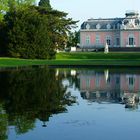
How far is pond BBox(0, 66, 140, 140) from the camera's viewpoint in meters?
10.0

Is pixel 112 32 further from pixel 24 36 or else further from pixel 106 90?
pixel 106 90

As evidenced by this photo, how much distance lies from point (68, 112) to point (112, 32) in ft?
297

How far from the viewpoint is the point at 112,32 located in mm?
102875

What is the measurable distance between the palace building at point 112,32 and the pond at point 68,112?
266ft

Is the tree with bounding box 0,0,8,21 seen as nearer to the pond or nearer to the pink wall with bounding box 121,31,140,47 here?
the pond

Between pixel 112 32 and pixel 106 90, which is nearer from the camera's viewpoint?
pixel 106 90

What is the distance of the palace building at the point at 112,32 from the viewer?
101 m

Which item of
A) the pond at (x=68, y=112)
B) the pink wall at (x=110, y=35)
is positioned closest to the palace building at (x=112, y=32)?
the pink wall at (x=110, y=35)

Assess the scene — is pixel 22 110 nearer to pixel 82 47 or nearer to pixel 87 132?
pixel 87 132

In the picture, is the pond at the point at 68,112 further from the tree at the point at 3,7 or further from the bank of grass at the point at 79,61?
the tree at the point at 3,7

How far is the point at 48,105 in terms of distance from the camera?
14500 millimetres

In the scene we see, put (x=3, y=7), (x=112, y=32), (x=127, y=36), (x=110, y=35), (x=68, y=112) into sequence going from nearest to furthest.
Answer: (x=68, y=112) < (x=3, y=7) < (x=127, y=36) < (x=112, y=32) < (x=110, y=35)

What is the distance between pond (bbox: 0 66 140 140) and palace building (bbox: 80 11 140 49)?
266ft

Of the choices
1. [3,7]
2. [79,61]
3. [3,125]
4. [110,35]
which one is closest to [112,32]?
[110,35]
